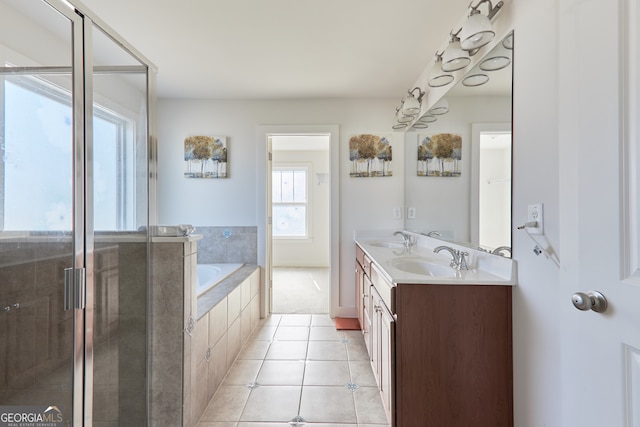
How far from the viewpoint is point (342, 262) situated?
3.06 m

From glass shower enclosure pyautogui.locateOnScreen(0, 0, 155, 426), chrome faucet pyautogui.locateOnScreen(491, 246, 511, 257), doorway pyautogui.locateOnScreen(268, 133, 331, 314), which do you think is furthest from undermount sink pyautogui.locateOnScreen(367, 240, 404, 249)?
doorway pyautogui.locateOnScreen(268, 133, 331, 314)

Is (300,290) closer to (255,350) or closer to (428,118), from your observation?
(255,350)

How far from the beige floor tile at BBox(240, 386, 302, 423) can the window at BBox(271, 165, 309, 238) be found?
4025 mm

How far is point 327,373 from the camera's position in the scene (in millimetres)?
2049

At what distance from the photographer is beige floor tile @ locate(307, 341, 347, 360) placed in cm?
228

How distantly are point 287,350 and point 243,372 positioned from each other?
1.43ft

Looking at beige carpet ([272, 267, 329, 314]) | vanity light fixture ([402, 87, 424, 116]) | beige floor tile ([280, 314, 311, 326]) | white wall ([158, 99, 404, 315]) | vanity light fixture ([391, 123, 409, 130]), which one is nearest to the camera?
vanity light fixture ([402, 87, 424, 116])

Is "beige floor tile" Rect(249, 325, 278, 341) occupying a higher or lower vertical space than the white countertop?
lower

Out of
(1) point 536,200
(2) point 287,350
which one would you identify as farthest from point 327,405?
(1) point 536,200

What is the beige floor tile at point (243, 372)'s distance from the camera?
6.43 ft

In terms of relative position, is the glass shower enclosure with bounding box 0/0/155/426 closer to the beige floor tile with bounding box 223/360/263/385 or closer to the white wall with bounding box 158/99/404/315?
the beige floor tile with bounding box 223/360/263/385

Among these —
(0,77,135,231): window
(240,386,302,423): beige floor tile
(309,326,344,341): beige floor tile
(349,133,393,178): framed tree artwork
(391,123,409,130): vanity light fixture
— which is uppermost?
(391,123,409,130): vanity light fixture

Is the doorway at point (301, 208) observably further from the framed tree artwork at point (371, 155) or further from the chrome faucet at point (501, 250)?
the chrome faucet at point (501, 250)

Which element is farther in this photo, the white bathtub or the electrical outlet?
the white bathtub
